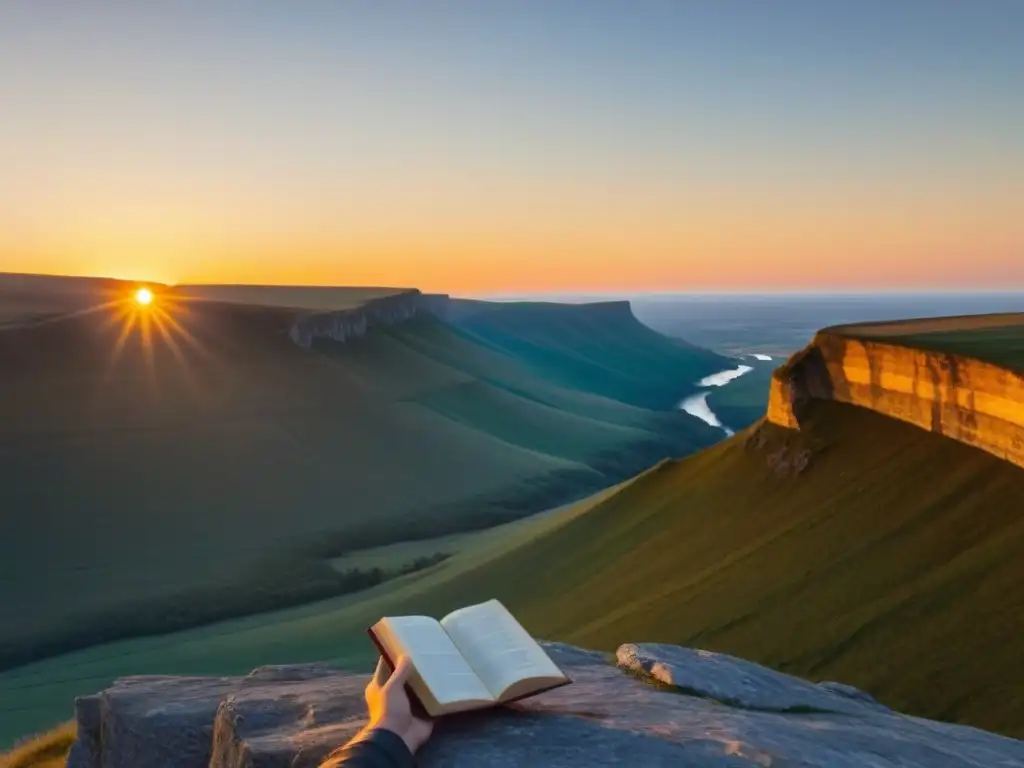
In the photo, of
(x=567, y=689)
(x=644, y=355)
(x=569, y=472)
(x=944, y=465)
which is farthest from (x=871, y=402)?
(x=644, y=355)

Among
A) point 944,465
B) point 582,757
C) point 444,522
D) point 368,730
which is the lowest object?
point 444,522

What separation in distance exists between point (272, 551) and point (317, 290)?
132 m

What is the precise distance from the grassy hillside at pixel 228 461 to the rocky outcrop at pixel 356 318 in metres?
1.72

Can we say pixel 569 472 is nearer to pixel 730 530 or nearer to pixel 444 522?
pixel 444 522

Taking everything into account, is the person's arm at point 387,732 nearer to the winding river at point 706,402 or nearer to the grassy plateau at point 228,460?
the grassy plateau at point 228,460

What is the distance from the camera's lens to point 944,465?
905 inches

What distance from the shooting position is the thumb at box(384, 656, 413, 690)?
4.82 m

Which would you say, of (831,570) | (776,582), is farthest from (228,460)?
(831,570)

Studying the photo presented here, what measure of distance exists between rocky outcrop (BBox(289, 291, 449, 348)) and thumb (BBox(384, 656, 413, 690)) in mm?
86084

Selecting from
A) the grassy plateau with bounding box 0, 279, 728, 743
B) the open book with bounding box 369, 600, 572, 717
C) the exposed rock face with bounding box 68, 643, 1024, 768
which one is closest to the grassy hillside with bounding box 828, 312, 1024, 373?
the exposed rock face with bounding box 68, 643, 1024, 768

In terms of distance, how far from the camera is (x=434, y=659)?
533 cm

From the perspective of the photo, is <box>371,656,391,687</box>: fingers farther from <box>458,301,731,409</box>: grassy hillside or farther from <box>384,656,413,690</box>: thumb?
<box>458,301,731,409</box>: grassy hillside

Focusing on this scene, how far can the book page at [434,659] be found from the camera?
201 inches

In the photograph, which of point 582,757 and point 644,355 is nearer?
point 582,757
